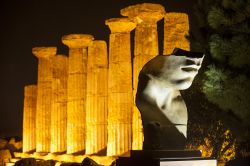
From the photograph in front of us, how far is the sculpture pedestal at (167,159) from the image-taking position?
10320mm

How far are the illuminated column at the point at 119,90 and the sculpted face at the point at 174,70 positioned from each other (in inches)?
633

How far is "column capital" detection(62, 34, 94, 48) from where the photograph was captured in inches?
1235

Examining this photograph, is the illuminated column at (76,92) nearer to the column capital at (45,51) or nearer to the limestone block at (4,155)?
the column capital at (45,51)

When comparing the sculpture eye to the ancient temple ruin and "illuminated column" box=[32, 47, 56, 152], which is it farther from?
"illuminated column" box=[32, 47, 56, 152]

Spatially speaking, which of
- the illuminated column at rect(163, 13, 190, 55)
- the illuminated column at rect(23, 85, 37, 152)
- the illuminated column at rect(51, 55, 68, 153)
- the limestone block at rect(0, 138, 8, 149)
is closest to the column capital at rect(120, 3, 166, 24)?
the illuminated column at rect(163, 13, 190, 55)

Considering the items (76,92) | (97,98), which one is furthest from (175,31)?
(76,92)

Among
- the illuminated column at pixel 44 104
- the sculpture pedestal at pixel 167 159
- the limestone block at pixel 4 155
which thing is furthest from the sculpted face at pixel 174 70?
the limestone block at pixel 4 155

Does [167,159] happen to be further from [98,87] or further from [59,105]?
[59,105]

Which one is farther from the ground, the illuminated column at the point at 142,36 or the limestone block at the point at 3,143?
the illuminated column at the point at 142,36

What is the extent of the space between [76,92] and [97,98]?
91.7 inches

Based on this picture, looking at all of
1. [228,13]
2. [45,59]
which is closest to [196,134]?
[228,13]

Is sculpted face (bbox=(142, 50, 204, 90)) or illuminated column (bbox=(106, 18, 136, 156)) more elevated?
sculpted face (bbox=(142, 50, 204, 90))

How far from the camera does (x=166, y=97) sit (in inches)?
457

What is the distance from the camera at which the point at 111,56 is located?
1121 inches
